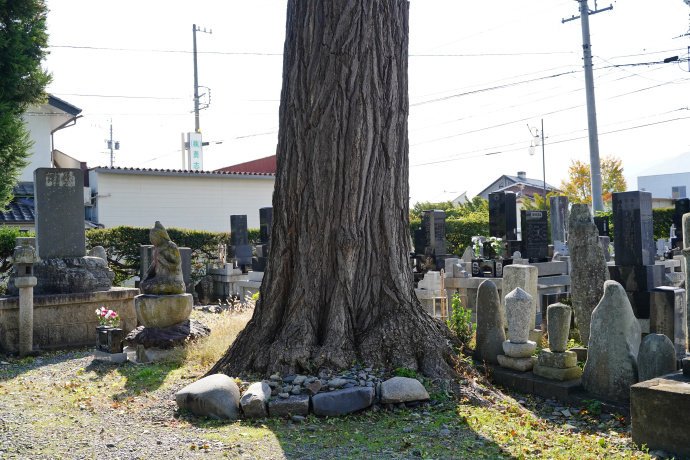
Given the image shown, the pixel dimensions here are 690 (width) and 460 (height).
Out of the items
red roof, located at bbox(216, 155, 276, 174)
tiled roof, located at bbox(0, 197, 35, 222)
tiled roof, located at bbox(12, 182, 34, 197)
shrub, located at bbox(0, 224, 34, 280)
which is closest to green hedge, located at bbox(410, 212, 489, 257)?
red roof, located at bbox(216, 155, 276, 174)

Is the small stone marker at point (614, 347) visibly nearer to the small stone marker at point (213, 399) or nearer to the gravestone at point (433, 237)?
the small stone marker at point (213, 399)

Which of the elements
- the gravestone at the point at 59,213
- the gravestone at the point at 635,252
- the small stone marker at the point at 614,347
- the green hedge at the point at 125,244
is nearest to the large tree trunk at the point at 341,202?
the small stone marker at the point at 614,347

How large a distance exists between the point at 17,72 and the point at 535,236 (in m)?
13.1

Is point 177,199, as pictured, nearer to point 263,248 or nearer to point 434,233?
point 263,248

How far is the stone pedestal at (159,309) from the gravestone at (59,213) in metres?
2.56

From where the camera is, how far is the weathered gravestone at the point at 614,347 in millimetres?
5277

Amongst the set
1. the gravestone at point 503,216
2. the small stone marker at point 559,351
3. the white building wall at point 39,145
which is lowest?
the small stone marker at point 559,351

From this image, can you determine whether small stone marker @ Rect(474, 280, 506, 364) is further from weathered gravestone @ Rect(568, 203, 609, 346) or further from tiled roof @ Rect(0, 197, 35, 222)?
tiled roof @ Rect(0, 197, 35, 222)

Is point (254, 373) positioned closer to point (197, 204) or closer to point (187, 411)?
point (187, 411)

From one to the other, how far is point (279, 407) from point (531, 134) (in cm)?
3019

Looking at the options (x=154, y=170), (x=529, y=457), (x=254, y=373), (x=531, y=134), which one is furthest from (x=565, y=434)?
(x=531, y=134)

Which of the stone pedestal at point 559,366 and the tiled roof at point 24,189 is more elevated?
the tiled roof at point 24,189

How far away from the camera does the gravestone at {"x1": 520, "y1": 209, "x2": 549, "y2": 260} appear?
A: 48.7ft

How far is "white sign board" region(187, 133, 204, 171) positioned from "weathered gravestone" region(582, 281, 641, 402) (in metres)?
26.1
